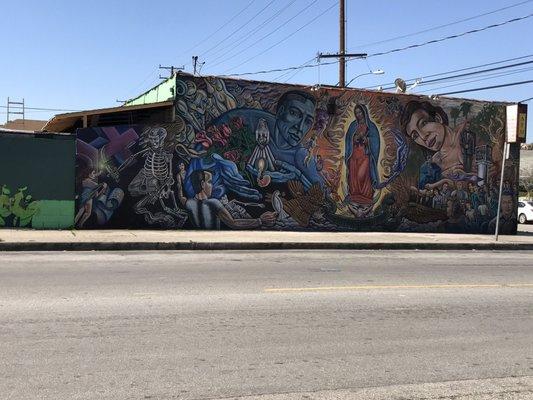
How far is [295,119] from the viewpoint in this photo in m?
18.0

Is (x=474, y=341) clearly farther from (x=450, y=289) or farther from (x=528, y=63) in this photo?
(x=528, y=63)

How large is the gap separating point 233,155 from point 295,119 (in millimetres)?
2269

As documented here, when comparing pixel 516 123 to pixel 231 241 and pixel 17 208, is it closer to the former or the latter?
pixel 231 241

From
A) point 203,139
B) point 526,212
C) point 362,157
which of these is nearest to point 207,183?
point 203,139

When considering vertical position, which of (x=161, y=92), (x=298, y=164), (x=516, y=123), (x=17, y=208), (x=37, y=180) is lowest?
(x=17, y=208)

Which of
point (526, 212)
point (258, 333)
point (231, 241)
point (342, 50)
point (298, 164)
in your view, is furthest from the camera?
point (526, 212)

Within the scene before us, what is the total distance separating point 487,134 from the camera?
20.5 meters

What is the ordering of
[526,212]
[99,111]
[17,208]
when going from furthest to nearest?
[526,212] → [99,111] → [17,208]

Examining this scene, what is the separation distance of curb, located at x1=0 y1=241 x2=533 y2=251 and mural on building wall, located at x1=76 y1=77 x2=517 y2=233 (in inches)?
119

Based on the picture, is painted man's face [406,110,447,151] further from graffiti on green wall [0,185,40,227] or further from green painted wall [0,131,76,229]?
graffiti on green wall [0,185,40,227]

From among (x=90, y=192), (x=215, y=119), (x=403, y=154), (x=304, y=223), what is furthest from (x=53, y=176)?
(x=403, y=154)

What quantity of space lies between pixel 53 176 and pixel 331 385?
1286cm

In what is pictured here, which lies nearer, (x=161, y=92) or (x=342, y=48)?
(x=161, y=92)

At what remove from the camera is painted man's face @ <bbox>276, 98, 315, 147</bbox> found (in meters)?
17.8
